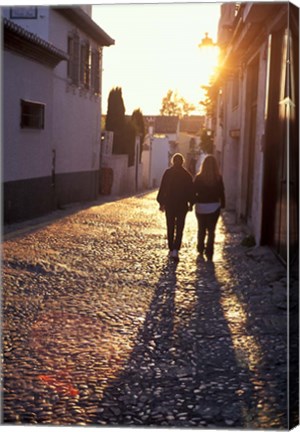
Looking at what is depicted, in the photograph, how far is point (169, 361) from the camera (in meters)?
3.10

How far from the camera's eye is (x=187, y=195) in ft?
20.1

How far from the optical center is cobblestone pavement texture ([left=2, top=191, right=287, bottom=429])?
260 centimetres

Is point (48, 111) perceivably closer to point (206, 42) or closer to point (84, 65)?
point (84, 65)

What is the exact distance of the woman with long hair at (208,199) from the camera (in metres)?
6.12

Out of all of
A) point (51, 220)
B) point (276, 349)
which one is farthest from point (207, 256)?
point (276, 349)

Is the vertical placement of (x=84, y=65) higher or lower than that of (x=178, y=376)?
higher

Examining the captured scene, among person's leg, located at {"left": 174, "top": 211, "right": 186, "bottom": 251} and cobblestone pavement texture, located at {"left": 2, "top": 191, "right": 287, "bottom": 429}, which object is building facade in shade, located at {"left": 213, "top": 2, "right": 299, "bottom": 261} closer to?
cobblestone pavement texture, located at {"left": 2, "top": 191, "right": 287, "bottom": 429}

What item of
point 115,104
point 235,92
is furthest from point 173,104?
point 235,92

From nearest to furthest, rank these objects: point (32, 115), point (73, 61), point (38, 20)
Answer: point (38, 20) → point (32, 115) → point (73, 61)

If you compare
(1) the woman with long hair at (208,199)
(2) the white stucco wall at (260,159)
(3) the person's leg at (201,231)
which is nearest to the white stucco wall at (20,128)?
(1) the woman with long hair at (208,199)

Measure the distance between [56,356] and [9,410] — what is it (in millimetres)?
436

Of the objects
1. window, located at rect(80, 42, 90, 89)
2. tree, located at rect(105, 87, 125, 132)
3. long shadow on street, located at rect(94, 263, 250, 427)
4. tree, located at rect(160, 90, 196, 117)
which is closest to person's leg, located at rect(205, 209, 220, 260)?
tree, located at rect(105, 87, 125, 132)

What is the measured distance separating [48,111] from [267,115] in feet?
6.30

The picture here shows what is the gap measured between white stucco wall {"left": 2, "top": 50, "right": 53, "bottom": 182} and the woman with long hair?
1348mm
